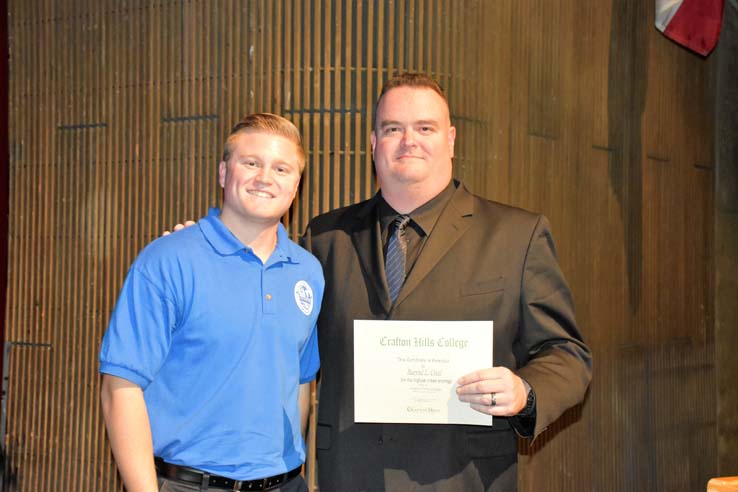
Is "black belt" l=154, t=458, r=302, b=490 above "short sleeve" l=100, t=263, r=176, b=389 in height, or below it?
below

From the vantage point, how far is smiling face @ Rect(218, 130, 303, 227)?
6.79 feet

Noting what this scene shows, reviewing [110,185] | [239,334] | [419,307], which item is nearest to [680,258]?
[110,185]

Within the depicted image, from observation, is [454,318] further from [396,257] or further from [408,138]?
[408,138]

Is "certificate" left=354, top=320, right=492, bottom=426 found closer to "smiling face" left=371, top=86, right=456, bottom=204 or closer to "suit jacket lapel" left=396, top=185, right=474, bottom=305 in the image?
"suit jacket lapel" left=396, top=185, right=474, bottom=305

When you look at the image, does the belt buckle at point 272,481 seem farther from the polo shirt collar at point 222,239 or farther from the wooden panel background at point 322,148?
the wooden panel background at point 322,148

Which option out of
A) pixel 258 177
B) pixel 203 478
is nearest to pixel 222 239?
pixel 258 177

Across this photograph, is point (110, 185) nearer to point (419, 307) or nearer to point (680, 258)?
point (419, 307)

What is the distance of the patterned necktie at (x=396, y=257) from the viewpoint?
7.47 feet

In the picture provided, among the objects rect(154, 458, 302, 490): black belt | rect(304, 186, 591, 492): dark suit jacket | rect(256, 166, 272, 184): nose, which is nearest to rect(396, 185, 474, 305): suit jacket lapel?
rect(304, 186, 591, 492): dark suit jacket

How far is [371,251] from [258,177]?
0.44 meters

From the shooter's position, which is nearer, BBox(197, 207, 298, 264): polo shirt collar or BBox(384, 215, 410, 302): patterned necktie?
BBox(197, 207, 298, 264): polo shirt collar

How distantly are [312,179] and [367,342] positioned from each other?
2.39m

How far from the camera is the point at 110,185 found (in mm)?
4867

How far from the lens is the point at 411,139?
231 centimetres
